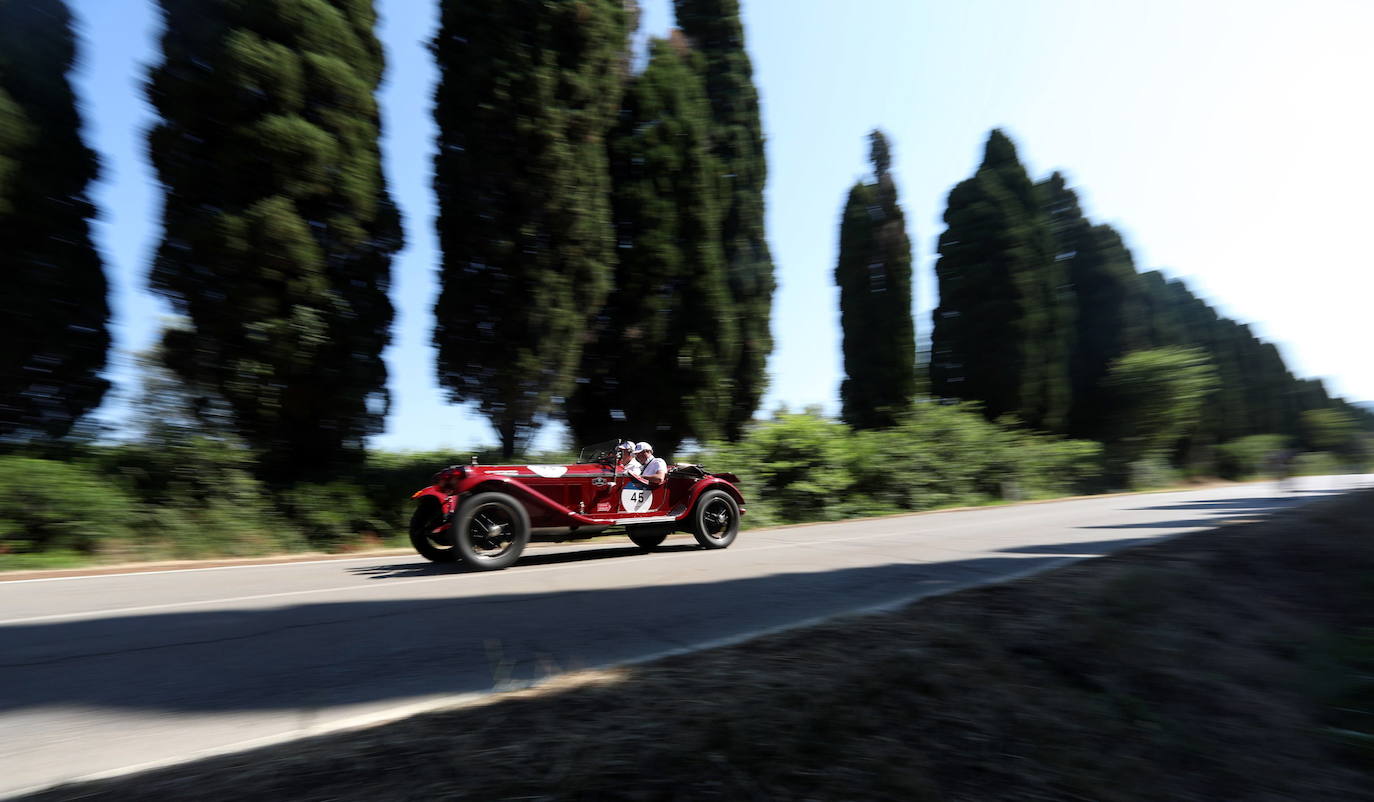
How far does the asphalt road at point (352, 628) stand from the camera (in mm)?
3230

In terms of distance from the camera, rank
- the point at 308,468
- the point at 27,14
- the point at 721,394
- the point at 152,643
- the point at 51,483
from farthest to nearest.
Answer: the point at 721,394 < the point at 308,468 < the point at 27,14 < the point at 51,483 < the point at 152,643

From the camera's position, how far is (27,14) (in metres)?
11.2

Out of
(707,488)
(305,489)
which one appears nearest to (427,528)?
(707,488)

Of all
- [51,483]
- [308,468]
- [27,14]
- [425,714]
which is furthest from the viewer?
[308,468]

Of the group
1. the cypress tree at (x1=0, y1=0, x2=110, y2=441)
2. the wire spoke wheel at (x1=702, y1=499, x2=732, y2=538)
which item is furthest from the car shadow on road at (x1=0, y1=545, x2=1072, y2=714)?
the cypress tree at (x1=0, y1=0, x2=110, y2=441)

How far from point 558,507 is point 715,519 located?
2638mm

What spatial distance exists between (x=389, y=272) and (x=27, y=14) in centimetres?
640

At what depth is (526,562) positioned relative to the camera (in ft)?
28.9

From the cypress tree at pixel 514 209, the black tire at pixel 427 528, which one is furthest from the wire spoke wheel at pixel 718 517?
the cypress tree at pixel 514 209

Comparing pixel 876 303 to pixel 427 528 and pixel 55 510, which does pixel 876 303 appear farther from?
pixel 55 510

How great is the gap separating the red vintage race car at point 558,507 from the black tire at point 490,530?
0.04 ft

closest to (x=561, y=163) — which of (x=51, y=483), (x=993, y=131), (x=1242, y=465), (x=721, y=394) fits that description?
(x=721, y=394)

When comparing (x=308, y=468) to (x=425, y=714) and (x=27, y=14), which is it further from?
(x=425, y=714)

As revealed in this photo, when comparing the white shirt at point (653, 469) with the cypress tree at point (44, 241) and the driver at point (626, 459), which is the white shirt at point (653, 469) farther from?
the cypress tree at point (44, 241)
